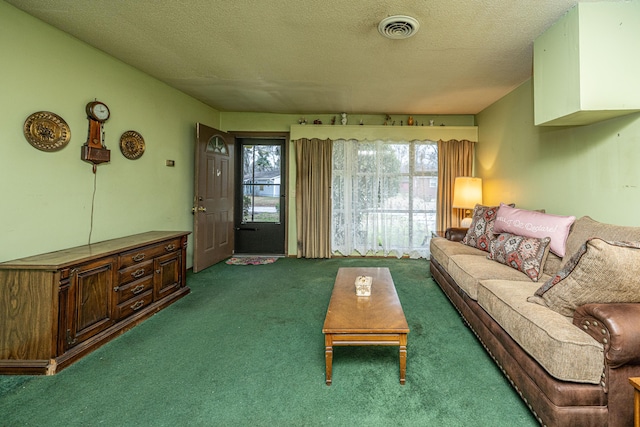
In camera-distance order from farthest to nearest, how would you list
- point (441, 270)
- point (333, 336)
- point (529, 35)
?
1. point (441, 270)
2. point (529, 35)
3. point (333, 336)

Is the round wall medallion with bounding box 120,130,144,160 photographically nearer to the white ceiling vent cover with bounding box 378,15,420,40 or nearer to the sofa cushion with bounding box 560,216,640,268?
the white ceiling vent cover with bounding box 378,15,420,40

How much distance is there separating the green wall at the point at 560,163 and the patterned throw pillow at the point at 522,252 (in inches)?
22.3

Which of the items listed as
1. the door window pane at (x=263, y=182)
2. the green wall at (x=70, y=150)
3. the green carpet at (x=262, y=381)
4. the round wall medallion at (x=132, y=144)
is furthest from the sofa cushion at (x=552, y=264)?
the round wall medallion at (x=132, y=144)

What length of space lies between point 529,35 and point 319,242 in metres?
3.61

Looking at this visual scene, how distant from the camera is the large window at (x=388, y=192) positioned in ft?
15.6

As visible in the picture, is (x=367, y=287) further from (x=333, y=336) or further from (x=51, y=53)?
(x=51, y=53)

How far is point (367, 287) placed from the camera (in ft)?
6.76

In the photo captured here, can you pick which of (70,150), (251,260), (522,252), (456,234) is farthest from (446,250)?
(70,150)

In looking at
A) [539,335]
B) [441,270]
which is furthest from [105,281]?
[441,270]

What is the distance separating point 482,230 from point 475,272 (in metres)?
1.08

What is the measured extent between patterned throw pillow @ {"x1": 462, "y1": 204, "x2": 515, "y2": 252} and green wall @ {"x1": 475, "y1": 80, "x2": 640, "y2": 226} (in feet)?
1.62

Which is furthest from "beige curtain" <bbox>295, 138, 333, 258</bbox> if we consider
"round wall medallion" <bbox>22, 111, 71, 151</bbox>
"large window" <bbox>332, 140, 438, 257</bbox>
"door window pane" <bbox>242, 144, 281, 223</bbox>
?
"round wall medallion" <bbox>22, 111, 71, 151</bbox>

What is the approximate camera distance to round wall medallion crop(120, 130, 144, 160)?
2928 mm

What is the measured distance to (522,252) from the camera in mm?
2359
